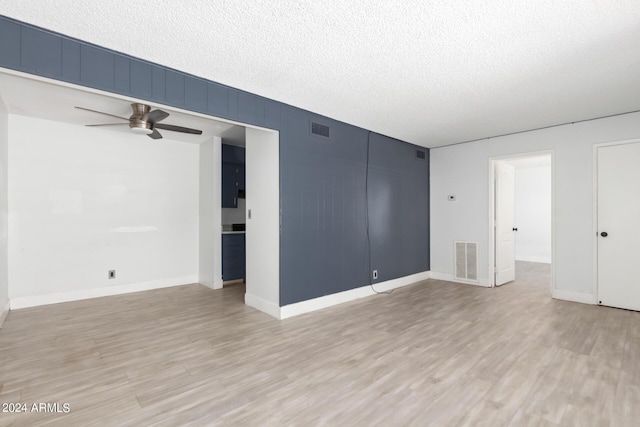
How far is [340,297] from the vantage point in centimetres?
438

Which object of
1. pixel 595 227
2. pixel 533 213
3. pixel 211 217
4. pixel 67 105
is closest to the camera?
pixel 67 105

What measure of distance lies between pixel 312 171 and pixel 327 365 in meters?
2.39

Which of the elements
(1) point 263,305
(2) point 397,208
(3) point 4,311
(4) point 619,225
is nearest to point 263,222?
(1) point 263,305

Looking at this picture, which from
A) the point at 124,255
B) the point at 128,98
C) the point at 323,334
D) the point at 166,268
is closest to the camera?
the point at 128,98

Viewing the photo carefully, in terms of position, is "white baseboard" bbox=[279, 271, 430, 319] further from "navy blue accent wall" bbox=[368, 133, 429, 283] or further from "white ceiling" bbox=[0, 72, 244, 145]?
"white ceiling" bbox=[0, 72, 244, 145]

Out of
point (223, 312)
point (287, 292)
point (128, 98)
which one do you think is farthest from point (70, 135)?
point (287, 292)

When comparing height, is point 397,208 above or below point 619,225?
above

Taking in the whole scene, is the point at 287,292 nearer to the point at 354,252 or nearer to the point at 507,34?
the point at 354,252

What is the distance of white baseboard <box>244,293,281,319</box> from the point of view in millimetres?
3733

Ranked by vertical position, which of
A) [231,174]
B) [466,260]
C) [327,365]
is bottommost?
[327,365]

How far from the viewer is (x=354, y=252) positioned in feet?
15.2

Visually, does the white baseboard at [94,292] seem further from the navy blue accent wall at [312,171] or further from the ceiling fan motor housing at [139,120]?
the navy blue accent wall at [312,171]

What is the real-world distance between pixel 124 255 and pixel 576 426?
568cm

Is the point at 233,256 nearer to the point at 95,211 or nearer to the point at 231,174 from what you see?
the point at 231,174
